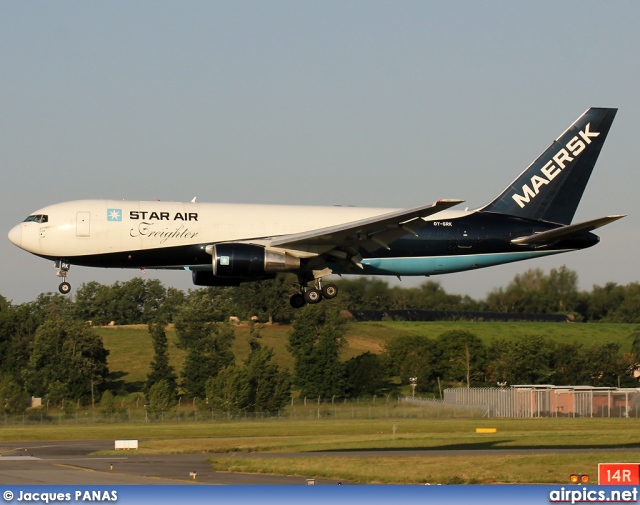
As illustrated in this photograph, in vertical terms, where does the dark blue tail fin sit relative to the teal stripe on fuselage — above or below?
above

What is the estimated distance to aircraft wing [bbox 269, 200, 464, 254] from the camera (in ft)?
130

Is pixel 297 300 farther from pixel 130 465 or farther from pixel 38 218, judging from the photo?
pixel 38 218

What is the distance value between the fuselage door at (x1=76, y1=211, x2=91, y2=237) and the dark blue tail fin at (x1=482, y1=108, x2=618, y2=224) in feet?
59.4

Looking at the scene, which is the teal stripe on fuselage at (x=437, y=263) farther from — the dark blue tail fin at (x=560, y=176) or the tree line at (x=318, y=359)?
the tree line at (x=318, y=359)

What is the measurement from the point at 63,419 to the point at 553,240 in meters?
40.3

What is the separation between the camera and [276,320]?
11812 cm

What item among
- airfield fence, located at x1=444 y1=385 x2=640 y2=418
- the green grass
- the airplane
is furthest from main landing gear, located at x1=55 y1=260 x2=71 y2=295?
airfield fence, located at x1=444 y1=385 x2=640 y2=418

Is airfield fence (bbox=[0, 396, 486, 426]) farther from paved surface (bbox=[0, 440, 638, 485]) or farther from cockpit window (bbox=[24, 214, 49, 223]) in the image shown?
cockpit window (bbox=[24, 214, 49, 223])

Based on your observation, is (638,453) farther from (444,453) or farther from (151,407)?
(151,407)

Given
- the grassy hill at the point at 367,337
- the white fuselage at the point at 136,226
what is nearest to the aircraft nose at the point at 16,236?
the white fuselage at the point at 136,226

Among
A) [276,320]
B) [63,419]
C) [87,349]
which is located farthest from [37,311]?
[63,419]

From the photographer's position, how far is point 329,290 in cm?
4409

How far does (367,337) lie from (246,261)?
72873 millimetres

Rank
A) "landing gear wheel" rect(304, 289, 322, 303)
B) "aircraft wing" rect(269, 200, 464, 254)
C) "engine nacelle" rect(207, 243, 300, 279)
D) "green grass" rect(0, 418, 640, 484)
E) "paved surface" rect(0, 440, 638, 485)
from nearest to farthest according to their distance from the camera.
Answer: "paved surface" rect(0, 440, 638, 485), "green grass" rect(0, 418, 640, 484), "aircraft wing" rect(269, 200, 464, 254), "engine nacelle" rect(207, 243, 300, 279), "landing gear wheel" rect(304, 289, 322, 303)
